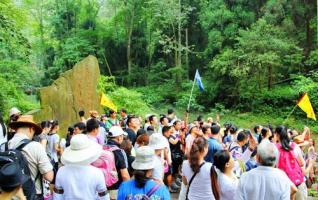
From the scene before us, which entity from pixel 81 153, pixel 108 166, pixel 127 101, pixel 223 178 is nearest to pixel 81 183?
pixel 81 153

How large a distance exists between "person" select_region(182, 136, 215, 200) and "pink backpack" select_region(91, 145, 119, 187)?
0.88 m

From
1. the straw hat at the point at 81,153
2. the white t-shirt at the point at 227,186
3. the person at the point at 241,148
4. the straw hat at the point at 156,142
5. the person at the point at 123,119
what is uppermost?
the straw hat at the point at 81,153

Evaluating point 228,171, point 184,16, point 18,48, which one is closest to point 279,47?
point 184,16

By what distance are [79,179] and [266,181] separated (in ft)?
5.85

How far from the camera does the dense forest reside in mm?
22203

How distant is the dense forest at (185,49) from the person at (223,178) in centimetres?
1217

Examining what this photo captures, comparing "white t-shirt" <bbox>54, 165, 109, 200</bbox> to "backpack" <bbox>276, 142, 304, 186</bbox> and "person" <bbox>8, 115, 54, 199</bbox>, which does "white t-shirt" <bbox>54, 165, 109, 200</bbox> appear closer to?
"person" <bbox>8, 115, 54, 199</bbox>

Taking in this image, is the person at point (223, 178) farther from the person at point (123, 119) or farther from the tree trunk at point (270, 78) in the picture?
the tree trunk at point (270, 78)

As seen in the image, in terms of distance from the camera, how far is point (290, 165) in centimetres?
526

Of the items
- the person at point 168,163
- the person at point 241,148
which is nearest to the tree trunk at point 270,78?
the person at point 168,163

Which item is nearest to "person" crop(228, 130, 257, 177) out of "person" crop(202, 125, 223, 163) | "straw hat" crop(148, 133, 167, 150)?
"person" crop(202, 125, 223, 163)

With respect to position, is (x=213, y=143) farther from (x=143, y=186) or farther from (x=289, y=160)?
(x=143, y=186)

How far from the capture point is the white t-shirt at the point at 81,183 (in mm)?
3713

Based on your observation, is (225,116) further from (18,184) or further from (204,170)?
(18,184)
